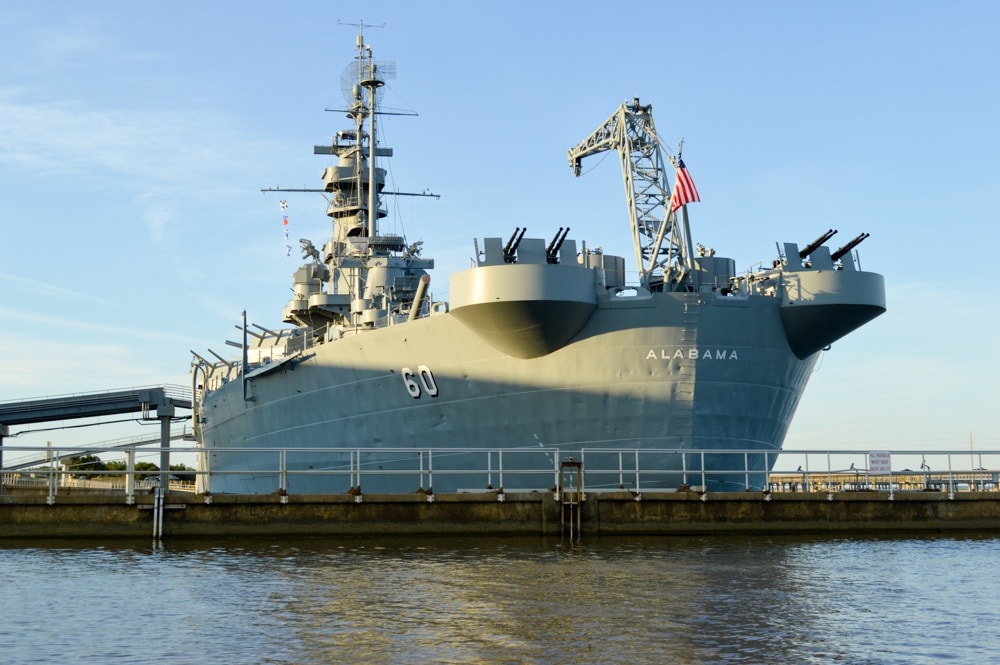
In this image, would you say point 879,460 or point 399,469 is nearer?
point 879,460

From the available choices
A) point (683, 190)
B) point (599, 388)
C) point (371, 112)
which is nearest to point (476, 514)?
point (599, 388)

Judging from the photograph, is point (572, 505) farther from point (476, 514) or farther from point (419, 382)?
point (419, 382)

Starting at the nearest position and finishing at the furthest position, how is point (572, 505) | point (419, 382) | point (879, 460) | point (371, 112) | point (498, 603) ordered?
point (498, 603) → point (572, 505) → point (879, 460) → point (419, 382) → point (371, 112)

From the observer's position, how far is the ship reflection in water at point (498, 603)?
10820mm

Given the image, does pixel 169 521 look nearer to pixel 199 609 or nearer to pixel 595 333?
pixel 199 609

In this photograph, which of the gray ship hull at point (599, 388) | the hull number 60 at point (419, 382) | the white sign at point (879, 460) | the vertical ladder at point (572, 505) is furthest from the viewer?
the hull number 60 at point (419, 382)

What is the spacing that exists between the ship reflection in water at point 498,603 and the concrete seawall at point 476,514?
1.20m

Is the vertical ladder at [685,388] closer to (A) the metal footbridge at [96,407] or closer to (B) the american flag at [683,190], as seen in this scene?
(B) the american flag at [683,190]

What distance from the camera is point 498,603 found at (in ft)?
45.0

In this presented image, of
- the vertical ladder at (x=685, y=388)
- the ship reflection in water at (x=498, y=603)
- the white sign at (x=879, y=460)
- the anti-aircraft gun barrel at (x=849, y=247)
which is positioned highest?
the anti-aircraft gun barrel at (x=849, y=247)

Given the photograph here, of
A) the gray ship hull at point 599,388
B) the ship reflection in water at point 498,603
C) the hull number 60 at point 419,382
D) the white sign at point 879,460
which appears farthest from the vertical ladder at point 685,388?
the hull number 60 at point 419,382

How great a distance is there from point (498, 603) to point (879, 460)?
15134mm

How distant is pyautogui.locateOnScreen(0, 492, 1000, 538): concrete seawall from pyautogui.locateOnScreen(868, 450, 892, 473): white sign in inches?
31.3

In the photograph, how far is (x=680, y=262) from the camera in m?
29.5
